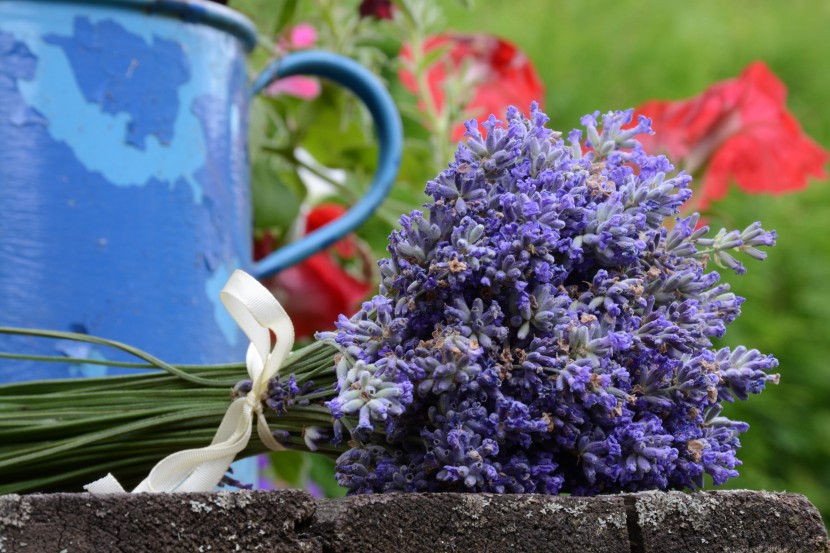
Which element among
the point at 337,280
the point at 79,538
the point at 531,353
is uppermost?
the point at 337,280

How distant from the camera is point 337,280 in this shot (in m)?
1.39

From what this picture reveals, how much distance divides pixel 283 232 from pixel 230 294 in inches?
28.4

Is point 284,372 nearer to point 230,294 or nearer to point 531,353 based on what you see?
point 230,294

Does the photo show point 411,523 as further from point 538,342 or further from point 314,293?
point 314,293

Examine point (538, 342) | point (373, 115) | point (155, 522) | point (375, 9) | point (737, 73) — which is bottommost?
point (155, 522)

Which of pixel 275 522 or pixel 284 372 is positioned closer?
pixel 275 522

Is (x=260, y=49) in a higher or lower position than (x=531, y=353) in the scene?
higher

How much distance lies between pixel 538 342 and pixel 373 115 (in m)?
0.63

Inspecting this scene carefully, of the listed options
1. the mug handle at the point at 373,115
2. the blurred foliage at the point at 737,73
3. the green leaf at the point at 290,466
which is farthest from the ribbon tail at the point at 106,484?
the blurred foliage at the point at 737,73

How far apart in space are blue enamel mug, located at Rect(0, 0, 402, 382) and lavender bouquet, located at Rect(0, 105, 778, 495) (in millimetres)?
287

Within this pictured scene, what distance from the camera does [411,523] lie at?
550 mm

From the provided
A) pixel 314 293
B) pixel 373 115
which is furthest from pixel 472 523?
pixel 314 293

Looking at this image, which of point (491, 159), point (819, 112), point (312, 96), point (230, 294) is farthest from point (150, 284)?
point (819, 112)

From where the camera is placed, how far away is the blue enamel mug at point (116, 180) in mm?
914
